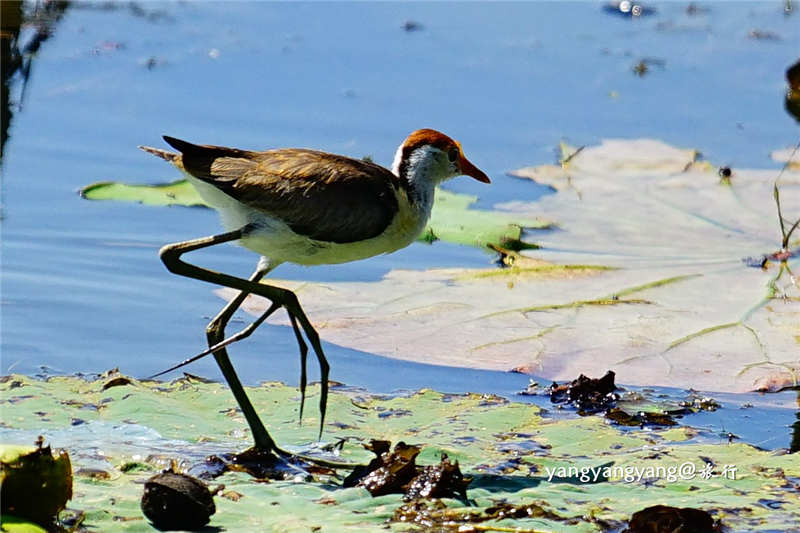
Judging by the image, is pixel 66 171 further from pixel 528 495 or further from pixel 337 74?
pixel 528 495

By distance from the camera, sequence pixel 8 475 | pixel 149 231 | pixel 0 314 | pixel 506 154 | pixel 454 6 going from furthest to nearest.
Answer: pixel 454 6
pixel 506 154
pixel 149 231
pixel 0 314
pixel 8 475

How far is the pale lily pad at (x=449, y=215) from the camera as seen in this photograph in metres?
8.05

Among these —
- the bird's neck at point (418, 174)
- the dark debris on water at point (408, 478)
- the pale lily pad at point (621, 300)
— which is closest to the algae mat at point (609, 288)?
the pale lily pad at point (621, 300)

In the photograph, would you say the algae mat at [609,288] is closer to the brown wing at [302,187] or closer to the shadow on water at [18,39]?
the brown wing at [302,187]

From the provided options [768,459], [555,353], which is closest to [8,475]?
[768,459]

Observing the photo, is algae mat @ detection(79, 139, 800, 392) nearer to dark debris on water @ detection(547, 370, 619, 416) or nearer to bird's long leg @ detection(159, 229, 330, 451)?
dark debris on water @ detection(547, 370, 619, 416)

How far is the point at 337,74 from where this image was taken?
11.7 m

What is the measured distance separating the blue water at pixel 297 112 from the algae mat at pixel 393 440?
0.78 metres

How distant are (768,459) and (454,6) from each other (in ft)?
33.7

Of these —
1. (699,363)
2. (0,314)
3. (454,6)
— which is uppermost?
(454,6)

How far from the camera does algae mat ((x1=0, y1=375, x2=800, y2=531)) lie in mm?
4184

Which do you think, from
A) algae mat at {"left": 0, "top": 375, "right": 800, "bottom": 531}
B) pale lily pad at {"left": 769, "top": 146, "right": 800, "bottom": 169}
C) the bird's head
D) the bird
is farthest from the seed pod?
pale lily pad at {"left": 769, "top": 146, "right": 800, "bottom": 169}

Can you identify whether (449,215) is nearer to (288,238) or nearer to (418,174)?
(418,174)

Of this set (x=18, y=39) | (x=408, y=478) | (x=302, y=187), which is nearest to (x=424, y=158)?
(x=302, y=187)
